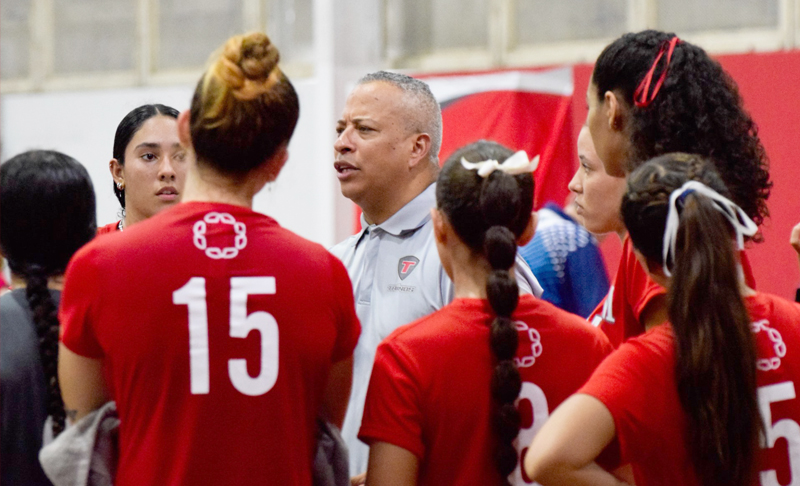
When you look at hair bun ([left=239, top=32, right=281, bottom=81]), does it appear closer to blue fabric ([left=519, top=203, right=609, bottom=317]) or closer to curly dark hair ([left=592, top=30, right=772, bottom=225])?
curly dark hair ([left=592, top=30, right=772, bottom=225])

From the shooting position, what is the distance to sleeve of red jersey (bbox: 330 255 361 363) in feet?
5.59

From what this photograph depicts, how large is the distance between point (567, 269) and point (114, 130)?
17.5 ft

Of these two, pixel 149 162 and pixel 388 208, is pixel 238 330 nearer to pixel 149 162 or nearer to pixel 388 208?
pixel 388 208

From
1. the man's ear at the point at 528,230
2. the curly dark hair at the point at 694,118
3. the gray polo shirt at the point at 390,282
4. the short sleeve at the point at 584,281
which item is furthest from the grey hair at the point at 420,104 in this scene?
the man's ear at the point at 528,230

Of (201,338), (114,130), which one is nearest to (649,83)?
(201,338)

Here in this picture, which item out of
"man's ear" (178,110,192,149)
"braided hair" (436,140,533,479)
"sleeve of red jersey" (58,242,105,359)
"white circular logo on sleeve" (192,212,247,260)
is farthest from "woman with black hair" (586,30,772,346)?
"sleeve of red jersey" (58,242,105,359)

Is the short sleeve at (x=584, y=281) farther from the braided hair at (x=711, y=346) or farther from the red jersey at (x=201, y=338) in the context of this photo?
the red jersey at (x=201, y=338)

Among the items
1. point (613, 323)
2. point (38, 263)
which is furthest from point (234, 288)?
point (613, 323)

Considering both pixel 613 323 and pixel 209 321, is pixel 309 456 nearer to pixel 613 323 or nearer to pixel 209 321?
pixel 209 321

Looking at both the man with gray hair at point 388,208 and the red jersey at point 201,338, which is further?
the man with gray hair at point 388,208

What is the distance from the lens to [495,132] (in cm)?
663

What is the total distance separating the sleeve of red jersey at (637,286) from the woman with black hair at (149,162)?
143 centimetres

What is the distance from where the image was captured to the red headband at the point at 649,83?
2.03 m

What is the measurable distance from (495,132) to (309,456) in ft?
16.9
